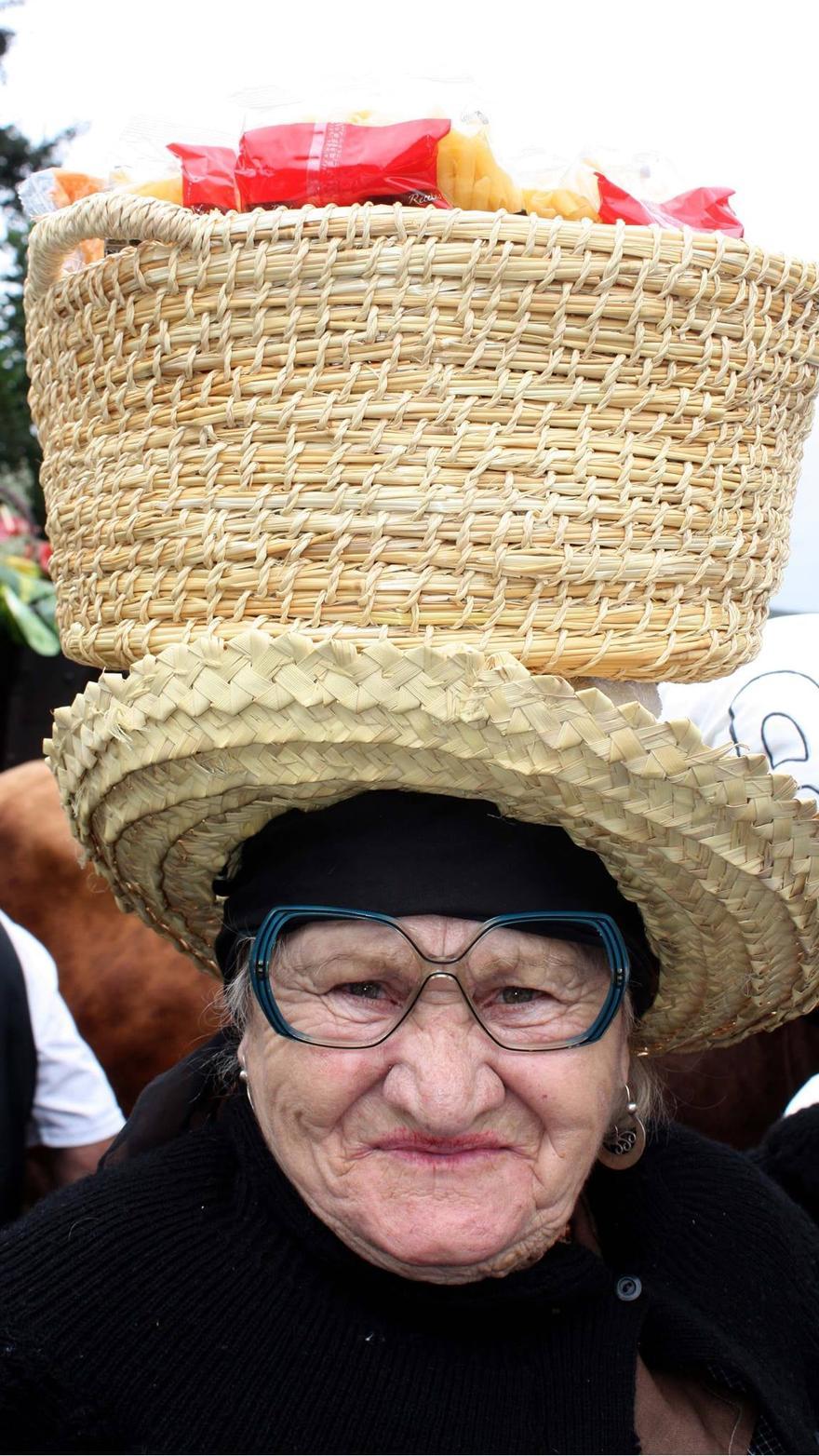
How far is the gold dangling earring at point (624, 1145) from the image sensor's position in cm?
175

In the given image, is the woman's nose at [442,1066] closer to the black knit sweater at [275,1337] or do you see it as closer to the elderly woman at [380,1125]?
the elderly woman at [380,1125]

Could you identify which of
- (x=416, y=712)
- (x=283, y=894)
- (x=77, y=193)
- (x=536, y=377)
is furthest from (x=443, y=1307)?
(x=77, y=193)

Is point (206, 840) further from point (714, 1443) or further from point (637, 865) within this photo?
point (714, 1443)

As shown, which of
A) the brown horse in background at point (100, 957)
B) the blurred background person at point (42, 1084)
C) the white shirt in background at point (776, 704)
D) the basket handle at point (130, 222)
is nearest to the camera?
the basket handle at point (130, 222)

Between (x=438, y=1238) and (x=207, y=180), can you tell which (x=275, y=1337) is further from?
(x=207, y=180)

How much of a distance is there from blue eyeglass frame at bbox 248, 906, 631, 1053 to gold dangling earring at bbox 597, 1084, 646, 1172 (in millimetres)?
321

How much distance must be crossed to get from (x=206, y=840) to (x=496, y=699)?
0.51 m

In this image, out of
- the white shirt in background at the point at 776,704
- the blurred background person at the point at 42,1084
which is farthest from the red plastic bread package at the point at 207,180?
the blurred background person at the point at 42,1084

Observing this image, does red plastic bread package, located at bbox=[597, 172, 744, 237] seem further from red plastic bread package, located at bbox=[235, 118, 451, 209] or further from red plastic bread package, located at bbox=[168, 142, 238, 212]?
red plastic bread package, located at bbox=[168, 142, 238, 212]

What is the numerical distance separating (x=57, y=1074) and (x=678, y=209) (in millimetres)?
2221

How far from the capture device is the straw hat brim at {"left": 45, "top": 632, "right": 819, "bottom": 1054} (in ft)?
3.96

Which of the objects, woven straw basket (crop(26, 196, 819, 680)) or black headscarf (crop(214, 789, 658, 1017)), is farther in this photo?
black headscarf (crop(214, 789, 658, 1017))

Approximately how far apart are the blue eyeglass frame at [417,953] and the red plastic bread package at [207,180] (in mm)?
788

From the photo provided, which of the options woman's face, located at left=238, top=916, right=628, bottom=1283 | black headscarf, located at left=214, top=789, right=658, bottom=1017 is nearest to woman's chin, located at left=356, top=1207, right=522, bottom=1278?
woman's face, located at left=238, top=916, right=628, bottom=1283
